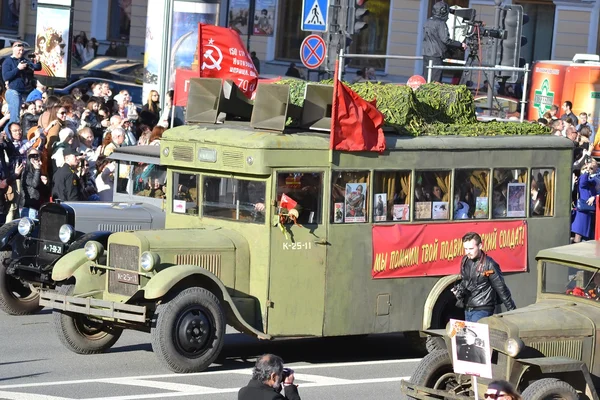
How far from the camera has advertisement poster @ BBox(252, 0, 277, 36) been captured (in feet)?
152

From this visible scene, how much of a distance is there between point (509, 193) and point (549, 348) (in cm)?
373

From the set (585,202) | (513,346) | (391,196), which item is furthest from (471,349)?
(585,202)

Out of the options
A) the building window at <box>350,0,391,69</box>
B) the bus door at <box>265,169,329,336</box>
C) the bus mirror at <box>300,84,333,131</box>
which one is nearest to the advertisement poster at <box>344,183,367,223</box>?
the bus door at <box>265,169,329,336</box>

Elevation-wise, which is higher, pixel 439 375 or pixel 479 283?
pixel 479 283

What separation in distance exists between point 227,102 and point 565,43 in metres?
33.9

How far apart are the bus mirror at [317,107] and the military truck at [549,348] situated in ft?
9.31

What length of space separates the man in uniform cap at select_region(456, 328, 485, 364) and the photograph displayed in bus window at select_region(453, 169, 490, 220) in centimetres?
380

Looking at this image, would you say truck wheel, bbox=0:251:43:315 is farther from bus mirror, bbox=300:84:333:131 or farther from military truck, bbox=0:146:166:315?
bus mirror, bbox=300:84:333:131

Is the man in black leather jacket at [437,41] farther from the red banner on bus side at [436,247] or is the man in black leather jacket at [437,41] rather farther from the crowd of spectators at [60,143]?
the red banner on bus side at [436,247]

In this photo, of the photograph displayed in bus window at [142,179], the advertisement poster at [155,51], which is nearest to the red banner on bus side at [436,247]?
the photograph displayed in bus window at [142,179]

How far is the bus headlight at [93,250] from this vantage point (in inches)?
491

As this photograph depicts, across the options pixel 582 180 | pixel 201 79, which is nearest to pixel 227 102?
pixel 201 79

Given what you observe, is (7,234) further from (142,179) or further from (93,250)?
(93,250)

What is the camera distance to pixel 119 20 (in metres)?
47.9
